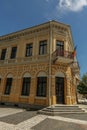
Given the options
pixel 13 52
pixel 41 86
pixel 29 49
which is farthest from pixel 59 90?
pixel 13 52

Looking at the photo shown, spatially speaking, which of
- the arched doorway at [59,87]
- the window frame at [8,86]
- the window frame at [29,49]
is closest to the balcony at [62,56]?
the arched doorway at [59,87]

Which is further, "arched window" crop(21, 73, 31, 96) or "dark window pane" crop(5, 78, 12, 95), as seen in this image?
"dark window pane" crop(5, 78, 12, 95)

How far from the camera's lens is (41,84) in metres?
14.4

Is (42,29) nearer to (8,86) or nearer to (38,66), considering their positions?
(38,66)

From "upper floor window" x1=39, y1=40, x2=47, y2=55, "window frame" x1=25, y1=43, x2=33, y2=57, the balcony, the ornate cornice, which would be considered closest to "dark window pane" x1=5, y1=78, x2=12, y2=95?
"window frame" x1=25, y1=43, x2=33, y2=57

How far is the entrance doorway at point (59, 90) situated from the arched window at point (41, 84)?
4.61 ft

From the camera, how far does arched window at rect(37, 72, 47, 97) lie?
13998 mm

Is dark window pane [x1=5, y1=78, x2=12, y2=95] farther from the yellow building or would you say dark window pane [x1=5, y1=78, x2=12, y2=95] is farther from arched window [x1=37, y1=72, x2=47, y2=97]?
arched window [x1=37, y1=72, x2=47, y2=97]

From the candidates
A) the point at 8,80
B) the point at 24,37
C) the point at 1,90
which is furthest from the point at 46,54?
the point at 1,90

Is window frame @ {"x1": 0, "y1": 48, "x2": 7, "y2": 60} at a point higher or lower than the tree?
higher

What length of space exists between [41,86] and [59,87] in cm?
201

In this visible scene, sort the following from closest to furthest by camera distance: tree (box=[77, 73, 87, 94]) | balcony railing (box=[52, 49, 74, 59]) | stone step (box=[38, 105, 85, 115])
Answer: stone step (box=[38, 105, 85, 115])
balcony railing (box=[52, 49, 74, 59])
tree (box=[77, 73, 87, 94])

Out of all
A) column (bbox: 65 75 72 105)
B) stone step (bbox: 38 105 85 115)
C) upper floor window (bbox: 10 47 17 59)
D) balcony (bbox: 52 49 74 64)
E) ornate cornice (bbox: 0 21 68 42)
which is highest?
ornate cornice (bbox: 0 21 68 42)

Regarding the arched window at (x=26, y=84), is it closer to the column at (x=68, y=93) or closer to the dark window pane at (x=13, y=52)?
the dark window pane at (x=13, y=52)
